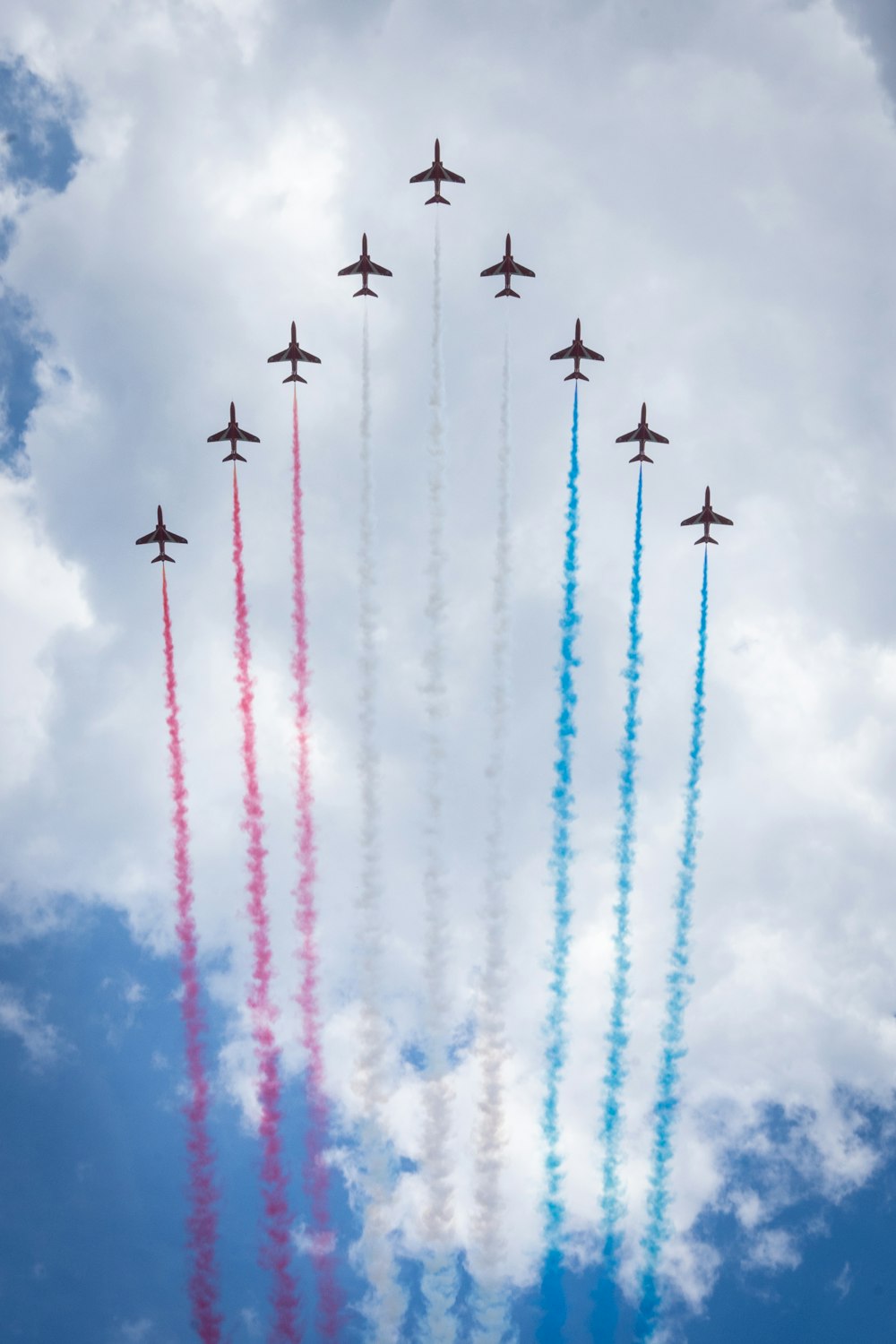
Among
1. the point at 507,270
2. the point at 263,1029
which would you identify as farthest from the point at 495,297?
the point at 263,1029

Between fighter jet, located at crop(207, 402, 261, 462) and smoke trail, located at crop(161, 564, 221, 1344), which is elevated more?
fighter jet, located at crop(207, 402, 261, 462)

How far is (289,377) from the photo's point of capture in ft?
293

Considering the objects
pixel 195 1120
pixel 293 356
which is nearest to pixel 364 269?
pixel 293 356

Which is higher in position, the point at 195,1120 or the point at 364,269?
the point at 364,269

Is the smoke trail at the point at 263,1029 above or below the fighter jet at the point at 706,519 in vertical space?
below

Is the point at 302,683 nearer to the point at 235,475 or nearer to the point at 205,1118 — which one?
the point at 235,475

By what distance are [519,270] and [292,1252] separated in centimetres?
6114

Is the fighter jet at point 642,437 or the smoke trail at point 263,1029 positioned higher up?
the fighter jet at point 642,437

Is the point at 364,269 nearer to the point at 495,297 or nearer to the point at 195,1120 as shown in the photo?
the point at 495,297

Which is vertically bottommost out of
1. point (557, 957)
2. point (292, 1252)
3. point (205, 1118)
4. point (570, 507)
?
point (292, 1252)

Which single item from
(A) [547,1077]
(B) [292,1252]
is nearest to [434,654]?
(A) [547,1077]

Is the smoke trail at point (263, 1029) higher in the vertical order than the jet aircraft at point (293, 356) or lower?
lower

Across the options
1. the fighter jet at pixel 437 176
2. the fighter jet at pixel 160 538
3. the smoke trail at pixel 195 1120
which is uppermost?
the fighter jet at pixel 437 176

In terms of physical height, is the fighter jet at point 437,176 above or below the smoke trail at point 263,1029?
above
